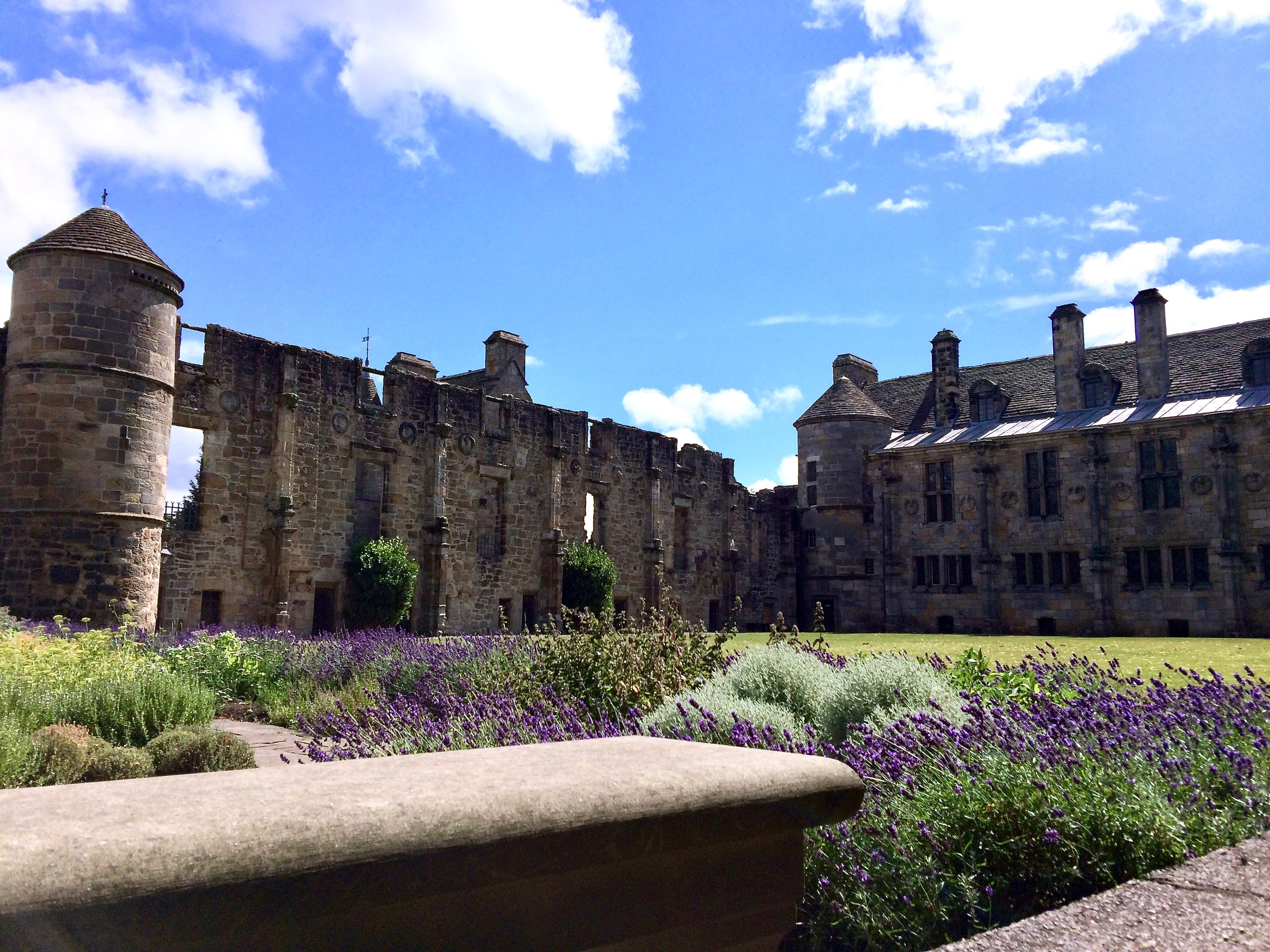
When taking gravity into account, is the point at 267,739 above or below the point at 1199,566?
below

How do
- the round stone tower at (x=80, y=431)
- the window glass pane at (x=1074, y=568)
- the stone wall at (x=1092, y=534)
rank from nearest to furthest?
the round stone tower at (x=80, y=431)
the stone wall at (x=1092, y=534)
the window glass pane at (x=1074, y=568)

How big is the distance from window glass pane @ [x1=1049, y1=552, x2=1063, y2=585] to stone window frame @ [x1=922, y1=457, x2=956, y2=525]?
319 cm

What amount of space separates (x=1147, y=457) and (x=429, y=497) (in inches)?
812

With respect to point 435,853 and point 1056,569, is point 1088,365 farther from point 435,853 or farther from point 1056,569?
point 435,853

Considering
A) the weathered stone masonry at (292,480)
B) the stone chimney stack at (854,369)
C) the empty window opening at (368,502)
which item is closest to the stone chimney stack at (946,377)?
the stone chimney stack at (854,369)

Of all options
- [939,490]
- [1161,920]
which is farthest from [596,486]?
[1161,920]

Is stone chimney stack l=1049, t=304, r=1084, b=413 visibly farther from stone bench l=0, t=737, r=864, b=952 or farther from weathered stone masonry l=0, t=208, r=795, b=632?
stone bench l=0, t=737, r=864, b=952

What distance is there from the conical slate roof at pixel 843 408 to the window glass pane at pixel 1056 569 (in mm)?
7344

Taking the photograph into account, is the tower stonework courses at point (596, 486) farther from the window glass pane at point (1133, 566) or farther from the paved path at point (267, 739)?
the paved path at point (267, 739)

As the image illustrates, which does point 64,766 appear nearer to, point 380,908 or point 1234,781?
point 380,908

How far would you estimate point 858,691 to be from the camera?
5938 millimetres

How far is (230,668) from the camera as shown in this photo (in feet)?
35.7

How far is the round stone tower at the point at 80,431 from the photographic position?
14023mm

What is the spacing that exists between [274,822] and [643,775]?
74cm
